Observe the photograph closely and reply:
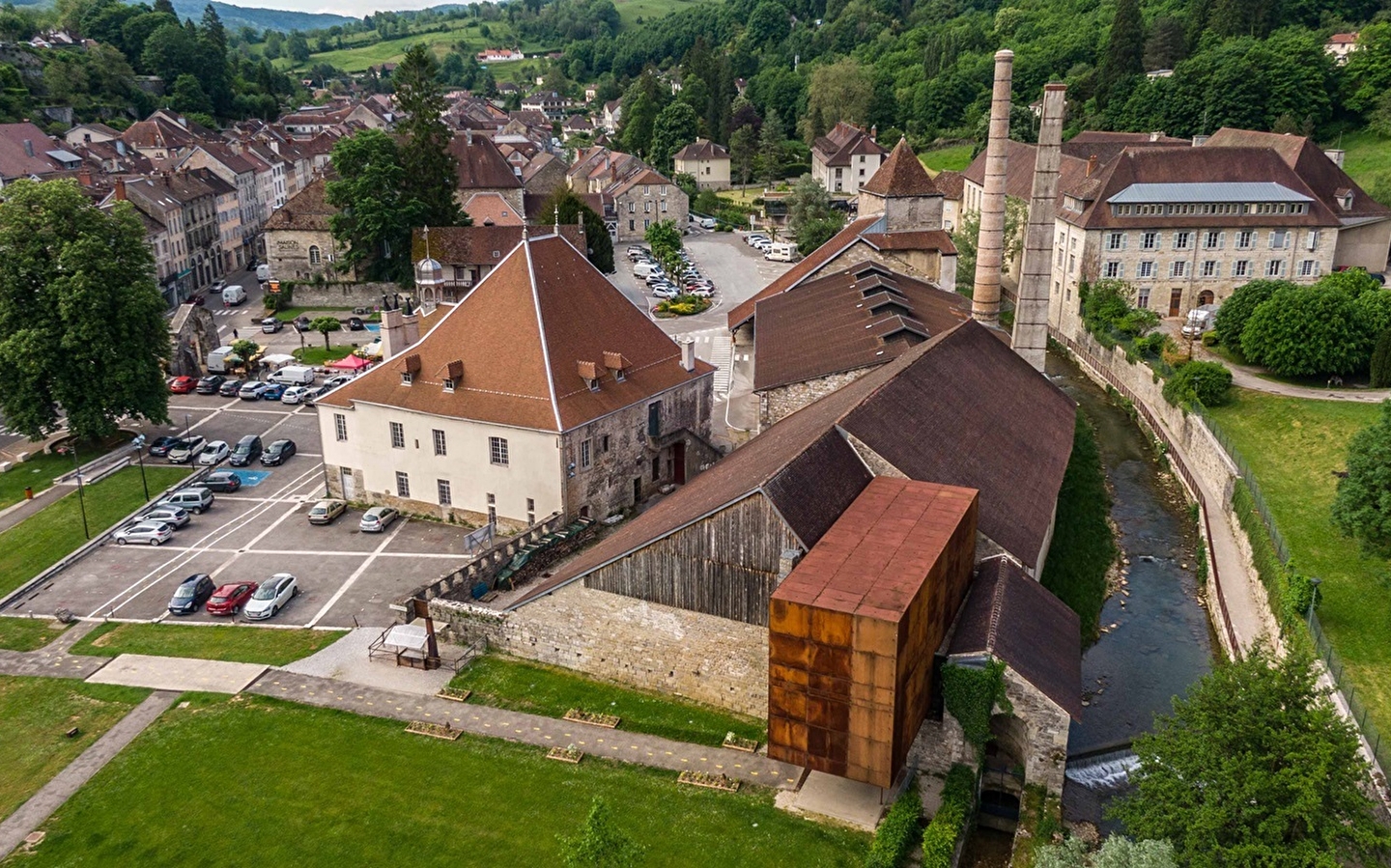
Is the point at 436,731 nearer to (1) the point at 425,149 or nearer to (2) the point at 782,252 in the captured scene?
(1) the point at 425,149

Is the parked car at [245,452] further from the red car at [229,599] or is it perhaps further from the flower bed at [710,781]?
the flower bed at [710,781]

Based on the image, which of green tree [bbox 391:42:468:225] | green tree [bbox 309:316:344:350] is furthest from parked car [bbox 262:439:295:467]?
green tree [bbox 391:42:468:225]

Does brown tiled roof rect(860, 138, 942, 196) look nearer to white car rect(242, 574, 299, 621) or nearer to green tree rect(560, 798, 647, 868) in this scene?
white car rect(242, 574, 299, 621)

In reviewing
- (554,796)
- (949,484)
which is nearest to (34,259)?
(554,796)

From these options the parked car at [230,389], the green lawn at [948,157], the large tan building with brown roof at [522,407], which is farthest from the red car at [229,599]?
the green lawn at [948,157]

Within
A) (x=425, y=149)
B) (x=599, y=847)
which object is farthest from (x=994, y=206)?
(x=425, y=149)

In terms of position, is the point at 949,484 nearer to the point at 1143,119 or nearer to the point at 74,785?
the point at 74,785
